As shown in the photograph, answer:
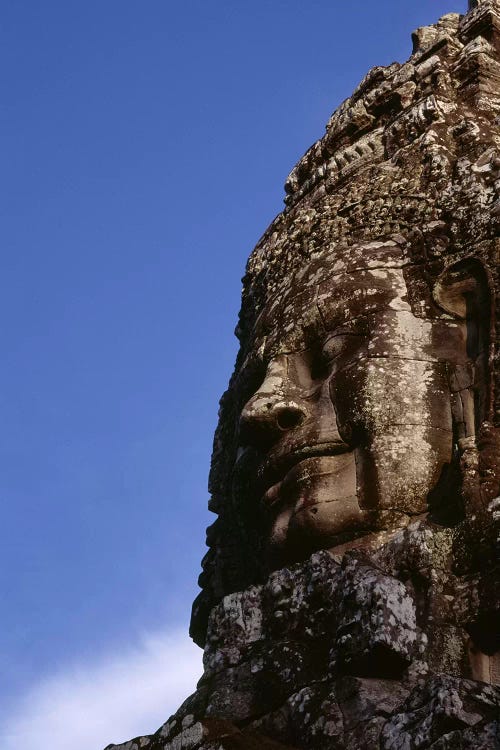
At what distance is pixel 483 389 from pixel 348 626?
5.68 feet

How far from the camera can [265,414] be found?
7.30 metres

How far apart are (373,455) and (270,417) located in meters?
0.78

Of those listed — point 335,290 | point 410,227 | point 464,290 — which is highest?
point 410,227

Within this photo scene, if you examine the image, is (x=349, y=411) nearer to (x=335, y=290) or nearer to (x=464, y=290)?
(x=335, y=290)

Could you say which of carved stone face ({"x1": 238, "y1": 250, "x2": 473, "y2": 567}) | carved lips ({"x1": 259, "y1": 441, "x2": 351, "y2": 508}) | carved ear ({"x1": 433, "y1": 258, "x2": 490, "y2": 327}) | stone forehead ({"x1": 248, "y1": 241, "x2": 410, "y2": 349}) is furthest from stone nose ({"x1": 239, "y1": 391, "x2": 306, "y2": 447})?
carved ear ({"x1": 433, "y1": 258, "x2": 490, "y2": 327})

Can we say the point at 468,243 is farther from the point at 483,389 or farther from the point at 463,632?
the point at 463,632

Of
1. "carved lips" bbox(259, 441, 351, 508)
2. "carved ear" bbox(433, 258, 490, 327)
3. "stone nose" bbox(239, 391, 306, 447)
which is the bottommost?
"carved lips" bbox(259, 441, 351, 508)

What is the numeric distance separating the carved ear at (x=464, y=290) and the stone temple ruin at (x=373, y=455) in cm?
1

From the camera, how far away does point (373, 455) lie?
6820 millimetres

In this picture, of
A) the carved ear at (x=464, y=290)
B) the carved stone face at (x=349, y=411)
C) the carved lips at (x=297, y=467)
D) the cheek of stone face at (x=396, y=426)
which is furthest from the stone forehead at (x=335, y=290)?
the carved lips at (x=297, y=467)

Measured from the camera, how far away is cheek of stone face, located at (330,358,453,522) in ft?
22.0

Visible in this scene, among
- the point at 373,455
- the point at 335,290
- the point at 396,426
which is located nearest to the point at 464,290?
the point at 335,290

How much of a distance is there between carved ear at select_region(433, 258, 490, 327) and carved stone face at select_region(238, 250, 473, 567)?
100 mm

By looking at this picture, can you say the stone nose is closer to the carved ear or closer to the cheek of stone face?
the cheek of stone face
